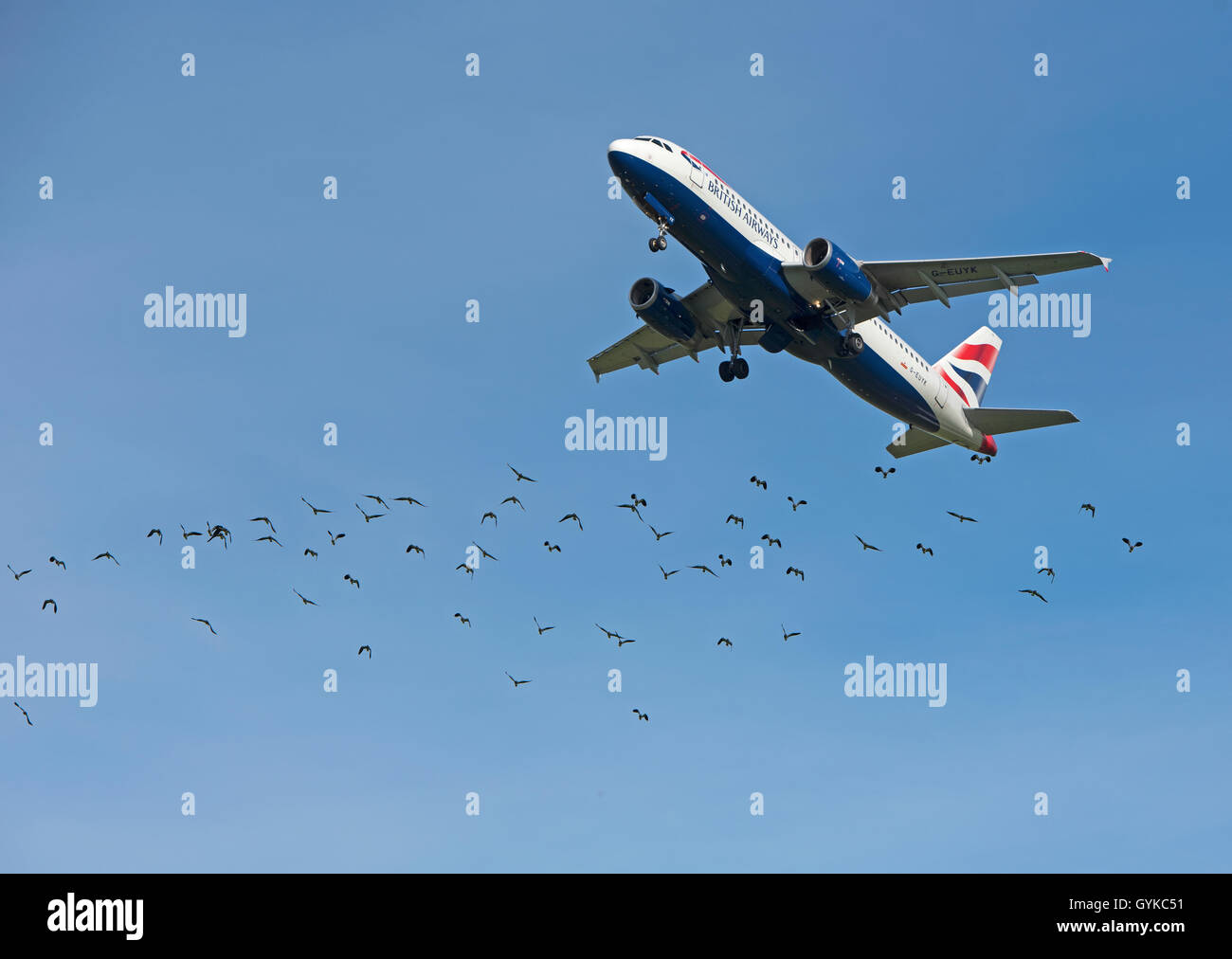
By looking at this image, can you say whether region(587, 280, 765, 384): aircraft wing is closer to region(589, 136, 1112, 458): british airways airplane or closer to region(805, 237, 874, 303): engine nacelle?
region(589, 136, 1112, 458): british airways airplane

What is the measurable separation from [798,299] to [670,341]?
1126 centimetres

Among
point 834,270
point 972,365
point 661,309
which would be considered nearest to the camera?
point 834,270

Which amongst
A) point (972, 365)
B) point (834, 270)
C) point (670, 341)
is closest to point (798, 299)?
point (834, 270)

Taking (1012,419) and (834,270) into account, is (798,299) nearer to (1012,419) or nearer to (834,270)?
(834,270)

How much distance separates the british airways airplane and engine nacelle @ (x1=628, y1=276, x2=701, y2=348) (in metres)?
0.05

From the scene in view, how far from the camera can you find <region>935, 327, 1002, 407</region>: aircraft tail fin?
65875mm

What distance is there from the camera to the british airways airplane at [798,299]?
48.8m

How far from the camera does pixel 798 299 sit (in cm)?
5291

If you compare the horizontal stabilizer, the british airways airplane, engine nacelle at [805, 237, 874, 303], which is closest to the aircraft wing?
the british airways airplane

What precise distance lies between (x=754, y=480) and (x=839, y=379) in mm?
10380

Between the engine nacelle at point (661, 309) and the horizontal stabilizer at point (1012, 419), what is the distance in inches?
600
